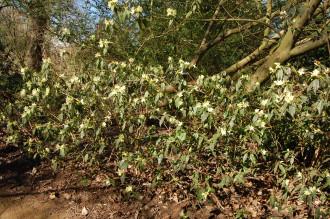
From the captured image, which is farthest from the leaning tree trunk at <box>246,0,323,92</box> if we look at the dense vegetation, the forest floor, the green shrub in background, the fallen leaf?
the fallen leaf

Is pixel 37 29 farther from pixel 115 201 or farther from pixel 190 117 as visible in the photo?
pixel 190 117

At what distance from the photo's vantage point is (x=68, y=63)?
6871 millimetres

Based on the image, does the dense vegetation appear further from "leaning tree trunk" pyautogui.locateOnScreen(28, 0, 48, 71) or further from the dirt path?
"leaning tree trunk" pyautogui.locateOnScreen(28, 0, 48, 71)

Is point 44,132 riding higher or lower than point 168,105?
lower

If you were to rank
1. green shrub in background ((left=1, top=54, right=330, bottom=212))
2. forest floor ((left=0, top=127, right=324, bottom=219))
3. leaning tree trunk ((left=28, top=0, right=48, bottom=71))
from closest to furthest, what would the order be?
green shrub in background ((left=1, top=54, right=330, bottom=212))
forest floor ((left=0, top=127, right=324, bottom=219))
leaning tree trunk ((left=28, top=0, right=48, bottom=71))

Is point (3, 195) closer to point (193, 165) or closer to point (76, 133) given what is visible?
point (76, 133)

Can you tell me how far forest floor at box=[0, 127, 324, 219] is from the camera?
4414 millimetres

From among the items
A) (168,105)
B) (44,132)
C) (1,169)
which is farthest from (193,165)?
(1,169)

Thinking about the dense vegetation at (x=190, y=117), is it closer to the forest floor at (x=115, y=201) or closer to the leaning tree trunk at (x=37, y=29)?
the forest floor at (x=115, y=201)

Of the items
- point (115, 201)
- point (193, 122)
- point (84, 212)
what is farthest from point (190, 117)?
point (84, 212)

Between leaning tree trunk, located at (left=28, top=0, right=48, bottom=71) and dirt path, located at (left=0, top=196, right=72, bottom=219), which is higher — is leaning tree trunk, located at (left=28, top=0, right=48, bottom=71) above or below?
above

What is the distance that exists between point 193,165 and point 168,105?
25.6 inches

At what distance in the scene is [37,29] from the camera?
983 cm

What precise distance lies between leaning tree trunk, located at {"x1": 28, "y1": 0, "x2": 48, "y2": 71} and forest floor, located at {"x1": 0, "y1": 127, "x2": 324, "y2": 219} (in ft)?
12.0
